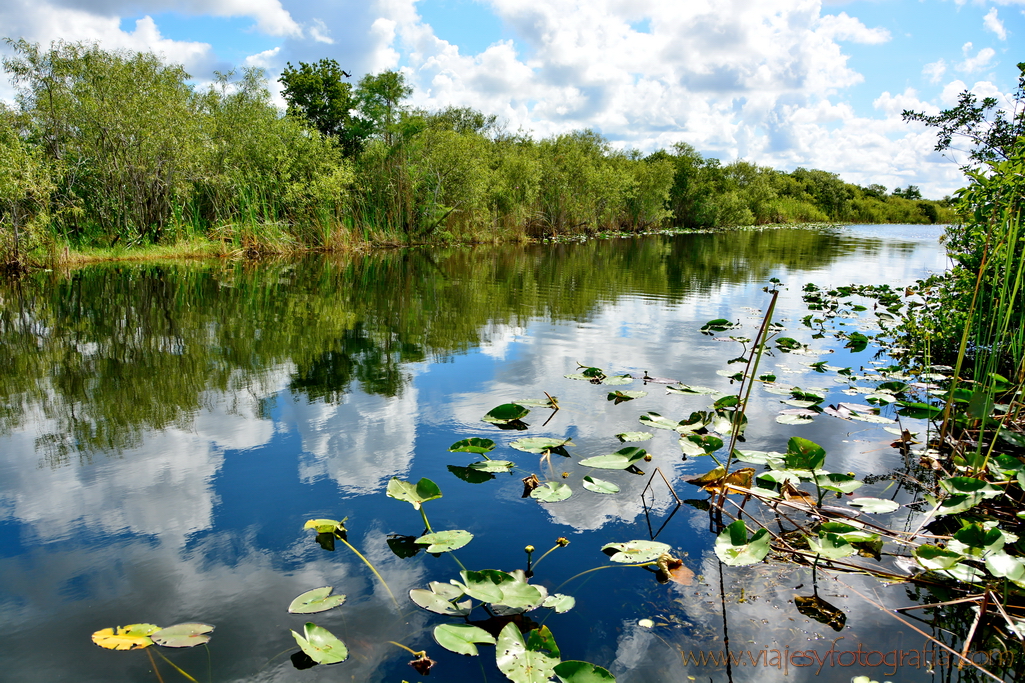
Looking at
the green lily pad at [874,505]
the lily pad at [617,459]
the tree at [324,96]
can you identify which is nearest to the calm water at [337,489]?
the lily pad at [617,459]

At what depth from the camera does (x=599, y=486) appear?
3.55 m

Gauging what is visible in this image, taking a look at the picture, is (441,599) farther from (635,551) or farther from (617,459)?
(617,459)

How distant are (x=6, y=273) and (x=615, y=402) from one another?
16.7 metres

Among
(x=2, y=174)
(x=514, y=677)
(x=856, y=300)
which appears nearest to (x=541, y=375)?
(x=514, y=677)

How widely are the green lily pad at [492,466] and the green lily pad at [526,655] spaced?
1652 millimetres

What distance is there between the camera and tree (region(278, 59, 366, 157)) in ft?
99.2

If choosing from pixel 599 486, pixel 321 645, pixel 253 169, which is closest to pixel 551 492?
pixel 599 486

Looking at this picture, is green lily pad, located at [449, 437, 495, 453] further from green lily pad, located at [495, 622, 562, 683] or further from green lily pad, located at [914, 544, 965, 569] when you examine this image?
green lily pad, located at [914, 544, 965, 569]

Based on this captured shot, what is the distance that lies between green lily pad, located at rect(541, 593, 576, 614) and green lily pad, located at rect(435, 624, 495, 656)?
12.9 inches

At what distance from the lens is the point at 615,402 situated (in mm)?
5387

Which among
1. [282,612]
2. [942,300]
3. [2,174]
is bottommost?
[282,612]

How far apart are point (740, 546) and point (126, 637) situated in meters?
2.71

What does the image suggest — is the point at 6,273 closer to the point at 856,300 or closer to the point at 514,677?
the point at 514,677

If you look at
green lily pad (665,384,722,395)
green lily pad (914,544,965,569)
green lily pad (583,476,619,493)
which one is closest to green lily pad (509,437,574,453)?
green lily pad (583,476,619,493)
